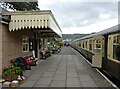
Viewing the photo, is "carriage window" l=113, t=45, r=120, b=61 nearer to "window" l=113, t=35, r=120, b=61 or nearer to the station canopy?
"window" l=113, t=35, r=120, b=61

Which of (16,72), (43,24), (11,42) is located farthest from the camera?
(11,42)

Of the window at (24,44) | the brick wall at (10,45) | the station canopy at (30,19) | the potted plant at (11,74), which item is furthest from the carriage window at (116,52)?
the window at (24,44)

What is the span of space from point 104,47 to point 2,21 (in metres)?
5.93

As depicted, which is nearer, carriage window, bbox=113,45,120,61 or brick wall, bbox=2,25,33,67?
carriage window, bbox=113,45,120,61

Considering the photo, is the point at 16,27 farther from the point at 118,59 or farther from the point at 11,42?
the point at 118,59

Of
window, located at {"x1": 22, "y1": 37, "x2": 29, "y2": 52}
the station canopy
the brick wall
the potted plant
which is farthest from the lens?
window, located at {"x1": 22, "y1": 37, "x2": 29, "y2": 52}

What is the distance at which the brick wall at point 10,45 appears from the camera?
11336 mm

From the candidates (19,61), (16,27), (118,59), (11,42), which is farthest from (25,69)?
(118,59)

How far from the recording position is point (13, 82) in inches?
357

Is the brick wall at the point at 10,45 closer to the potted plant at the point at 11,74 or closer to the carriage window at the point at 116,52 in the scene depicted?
the potted plant at the point at 11,74

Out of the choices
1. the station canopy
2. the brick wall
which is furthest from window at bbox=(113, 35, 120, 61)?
the brick wall

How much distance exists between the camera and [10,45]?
41.0ft

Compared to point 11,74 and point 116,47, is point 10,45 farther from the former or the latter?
point 116,47

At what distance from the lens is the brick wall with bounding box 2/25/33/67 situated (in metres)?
11.3
